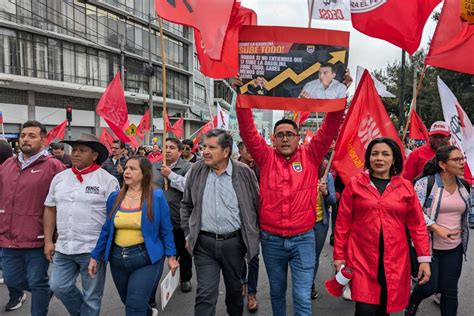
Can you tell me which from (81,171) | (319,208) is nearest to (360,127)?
(319,208)

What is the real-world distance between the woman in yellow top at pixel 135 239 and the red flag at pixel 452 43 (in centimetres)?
338

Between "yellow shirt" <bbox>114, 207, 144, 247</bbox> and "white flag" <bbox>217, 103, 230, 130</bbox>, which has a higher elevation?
"white flag" <bbox>217, 103, 230, 130</bbox>

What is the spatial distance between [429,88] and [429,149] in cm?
2648

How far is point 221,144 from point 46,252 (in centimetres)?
189

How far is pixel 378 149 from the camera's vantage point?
3.12 m

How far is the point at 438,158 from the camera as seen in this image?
3.61 meters

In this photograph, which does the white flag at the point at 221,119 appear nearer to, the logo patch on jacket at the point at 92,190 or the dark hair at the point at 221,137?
the dark hair at the point at 221,137

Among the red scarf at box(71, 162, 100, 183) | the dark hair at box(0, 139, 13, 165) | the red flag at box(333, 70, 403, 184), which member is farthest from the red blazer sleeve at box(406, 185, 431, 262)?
the dark hair at box(0, 139, 13, 165)

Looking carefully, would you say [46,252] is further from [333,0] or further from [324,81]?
[333,0]

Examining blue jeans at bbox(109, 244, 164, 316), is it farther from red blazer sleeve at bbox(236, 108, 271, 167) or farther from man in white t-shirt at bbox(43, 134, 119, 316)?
red blazer sleeve at bbox(236, 108, 271, 167)

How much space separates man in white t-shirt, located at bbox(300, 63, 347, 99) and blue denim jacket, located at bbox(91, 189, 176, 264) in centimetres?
159

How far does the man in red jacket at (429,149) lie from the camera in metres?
4.84

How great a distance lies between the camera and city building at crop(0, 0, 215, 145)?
80.6 feet

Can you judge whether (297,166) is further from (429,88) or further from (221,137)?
(429,88)
